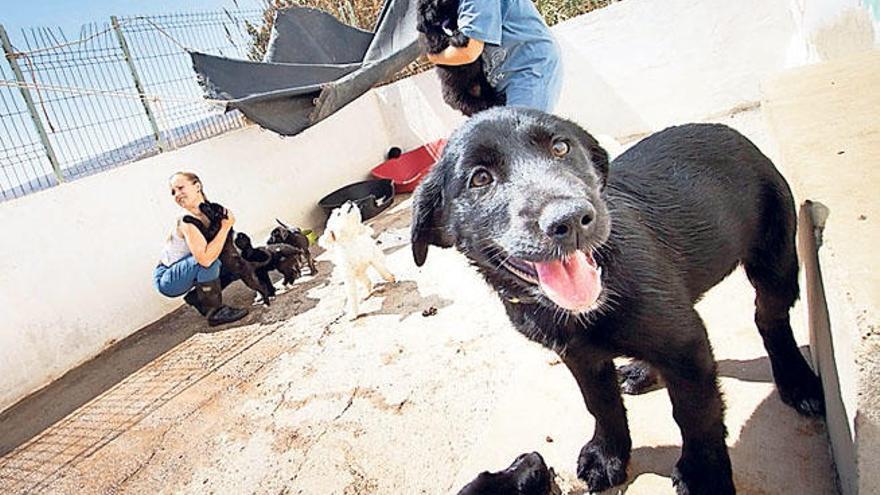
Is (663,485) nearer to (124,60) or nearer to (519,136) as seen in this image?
(519,136)

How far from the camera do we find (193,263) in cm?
503

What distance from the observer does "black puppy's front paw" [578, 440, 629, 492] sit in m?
1.79

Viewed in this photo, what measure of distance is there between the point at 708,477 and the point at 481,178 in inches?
41.0

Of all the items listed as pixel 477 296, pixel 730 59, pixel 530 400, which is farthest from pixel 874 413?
pixel 730 59

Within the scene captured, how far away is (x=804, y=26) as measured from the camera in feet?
15.8

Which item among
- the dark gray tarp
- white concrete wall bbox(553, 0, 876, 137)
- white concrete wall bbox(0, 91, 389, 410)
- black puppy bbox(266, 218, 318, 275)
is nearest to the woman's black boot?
black puppy bbox(266, 218, 318, 275)

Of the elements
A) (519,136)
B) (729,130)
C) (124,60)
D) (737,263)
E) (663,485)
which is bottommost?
(663,485)

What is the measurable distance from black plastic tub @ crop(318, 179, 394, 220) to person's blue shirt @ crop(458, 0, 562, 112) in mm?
4673

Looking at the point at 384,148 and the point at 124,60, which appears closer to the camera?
the point at 124,60

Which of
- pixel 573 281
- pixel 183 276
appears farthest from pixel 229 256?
pixel 573 281

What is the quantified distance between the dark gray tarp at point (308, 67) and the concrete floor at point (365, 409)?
6.58 feet

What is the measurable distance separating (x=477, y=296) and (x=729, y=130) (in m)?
2.27

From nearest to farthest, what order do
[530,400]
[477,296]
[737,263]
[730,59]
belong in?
[737,263] < [530,400] < [477,296] < [730,59]

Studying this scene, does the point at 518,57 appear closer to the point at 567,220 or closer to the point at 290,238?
the point at 567,220
